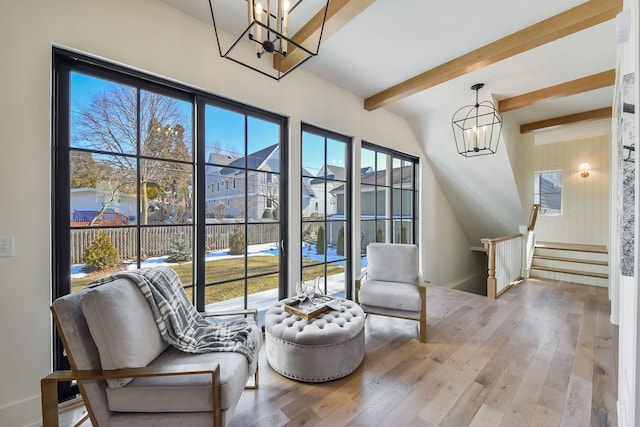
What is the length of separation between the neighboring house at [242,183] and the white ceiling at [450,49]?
119 cm

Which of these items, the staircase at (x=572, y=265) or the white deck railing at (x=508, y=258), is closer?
the white deck railing at (x=508, y=258)

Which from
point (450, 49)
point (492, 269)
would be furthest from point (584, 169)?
point (450, 49)

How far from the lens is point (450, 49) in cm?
266

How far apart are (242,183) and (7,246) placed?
1.61 meters

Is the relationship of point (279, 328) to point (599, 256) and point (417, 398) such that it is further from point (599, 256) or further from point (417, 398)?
point (599, 256)

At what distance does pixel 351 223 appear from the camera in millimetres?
3678

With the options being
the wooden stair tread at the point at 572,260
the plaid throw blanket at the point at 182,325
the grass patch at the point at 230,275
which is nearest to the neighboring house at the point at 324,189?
the grass patch at the point at 230,275

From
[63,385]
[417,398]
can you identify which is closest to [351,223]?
[417,398]

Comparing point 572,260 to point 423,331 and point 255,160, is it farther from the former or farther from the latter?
point 255,160

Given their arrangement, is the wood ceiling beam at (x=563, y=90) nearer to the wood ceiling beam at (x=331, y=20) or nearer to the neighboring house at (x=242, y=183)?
the wood ceiling beam at (x=331, y=20)

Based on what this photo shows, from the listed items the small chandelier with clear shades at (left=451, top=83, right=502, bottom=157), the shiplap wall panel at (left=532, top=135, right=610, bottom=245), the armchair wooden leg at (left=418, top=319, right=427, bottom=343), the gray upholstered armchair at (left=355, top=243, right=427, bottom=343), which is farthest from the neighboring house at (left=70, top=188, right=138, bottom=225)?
the shiplap wall panel at (left=532, top=135, right=610, bottom=245)

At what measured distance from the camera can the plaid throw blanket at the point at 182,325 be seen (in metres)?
1.55

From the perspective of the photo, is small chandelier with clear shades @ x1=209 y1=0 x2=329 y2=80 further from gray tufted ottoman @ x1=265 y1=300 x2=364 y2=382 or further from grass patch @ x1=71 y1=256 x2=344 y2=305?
gray tufted ottoman @ x1=265 y1=300 x2=364 y2=382

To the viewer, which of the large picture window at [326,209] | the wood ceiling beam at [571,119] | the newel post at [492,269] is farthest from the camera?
the wood ceiling beam at [571,119]
